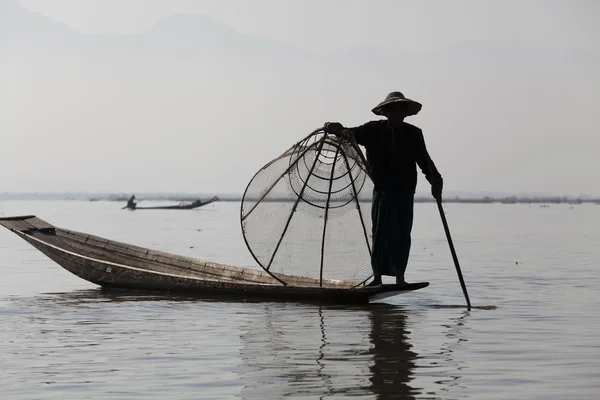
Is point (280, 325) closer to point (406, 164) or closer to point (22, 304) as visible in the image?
point (406, 164)

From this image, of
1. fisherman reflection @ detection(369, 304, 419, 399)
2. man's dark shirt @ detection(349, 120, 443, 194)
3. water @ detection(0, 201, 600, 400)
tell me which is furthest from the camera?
man's dark shirt @ detection(349, 120, 443, 194)

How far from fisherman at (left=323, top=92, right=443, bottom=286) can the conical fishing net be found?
0.68 metres

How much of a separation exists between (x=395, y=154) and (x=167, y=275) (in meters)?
3.34

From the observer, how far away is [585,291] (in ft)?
44.5

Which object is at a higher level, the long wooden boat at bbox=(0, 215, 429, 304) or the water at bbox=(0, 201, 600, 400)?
the long wooden boat at bbox=(0, 215, 429, 304)

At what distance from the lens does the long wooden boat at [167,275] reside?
11.0 m

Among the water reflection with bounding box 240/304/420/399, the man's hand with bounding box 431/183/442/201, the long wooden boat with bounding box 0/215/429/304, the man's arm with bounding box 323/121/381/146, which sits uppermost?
the man's arm with bounding box 323/121/381/146

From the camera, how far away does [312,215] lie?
38.1 feet

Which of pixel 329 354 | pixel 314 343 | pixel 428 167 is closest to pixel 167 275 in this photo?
pixel 428 167

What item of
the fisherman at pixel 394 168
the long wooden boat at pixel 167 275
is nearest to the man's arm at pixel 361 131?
the fisherman at pixel 394 168

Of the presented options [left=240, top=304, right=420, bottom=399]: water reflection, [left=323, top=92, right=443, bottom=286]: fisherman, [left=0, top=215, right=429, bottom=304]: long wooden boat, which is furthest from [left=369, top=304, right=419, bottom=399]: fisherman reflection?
[left=323, top=92, right=443, bottom=286]: fisherman

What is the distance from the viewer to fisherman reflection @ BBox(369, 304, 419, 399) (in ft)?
21.0

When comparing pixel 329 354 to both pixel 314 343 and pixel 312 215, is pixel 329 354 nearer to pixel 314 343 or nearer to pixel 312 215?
pixel 314 343

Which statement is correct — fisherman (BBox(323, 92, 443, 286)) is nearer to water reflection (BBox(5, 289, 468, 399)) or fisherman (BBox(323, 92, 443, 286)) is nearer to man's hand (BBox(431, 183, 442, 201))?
man's hand (BBox(431, 183, 442, 201))
